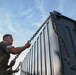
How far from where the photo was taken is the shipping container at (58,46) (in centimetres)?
338

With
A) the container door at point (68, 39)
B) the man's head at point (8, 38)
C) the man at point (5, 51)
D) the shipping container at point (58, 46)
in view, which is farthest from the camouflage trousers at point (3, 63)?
the container door at point (68, 39)

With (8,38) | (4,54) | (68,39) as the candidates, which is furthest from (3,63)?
(68,39)

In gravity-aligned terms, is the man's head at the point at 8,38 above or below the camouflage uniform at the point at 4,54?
above

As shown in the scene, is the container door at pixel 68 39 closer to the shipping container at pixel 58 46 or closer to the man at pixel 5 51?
the shipping container at pixel 58 46

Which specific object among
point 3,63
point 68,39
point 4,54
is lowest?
point 3,63

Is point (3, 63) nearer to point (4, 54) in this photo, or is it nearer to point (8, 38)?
point (4, 54)

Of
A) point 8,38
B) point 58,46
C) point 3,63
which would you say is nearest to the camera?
point 58,46

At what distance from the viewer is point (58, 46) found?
3.55m

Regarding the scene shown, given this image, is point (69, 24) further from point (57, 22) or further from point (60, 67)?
point (60, 67)

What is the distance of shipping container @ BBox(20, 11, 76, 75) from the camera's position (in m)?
3.38

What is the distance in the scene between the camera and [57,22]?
402 centimetres

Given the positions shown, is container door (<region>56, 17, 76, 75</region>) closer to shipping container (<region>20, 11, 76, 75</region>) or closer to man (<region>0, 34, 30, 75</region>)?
shipping container (<region>20, 11, 76, 75</region>)

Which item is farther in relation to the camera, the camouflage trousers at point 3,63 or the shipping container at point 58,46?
the camouflage trousers at point 3,63

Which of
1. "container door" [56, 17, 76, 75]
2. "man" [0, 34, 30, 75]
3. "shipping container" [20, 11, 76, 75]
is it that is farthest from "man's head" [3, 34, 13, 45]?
"container door" [56, 17, 76, 75]
